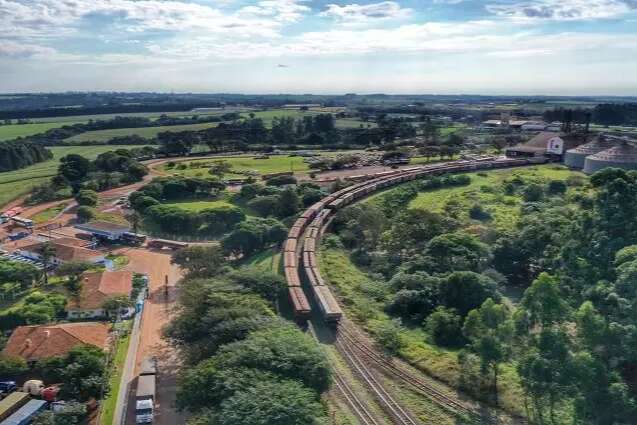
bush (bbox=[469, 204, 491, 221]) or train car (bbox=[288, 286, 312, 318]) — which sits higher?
bush (bbox=[469, 204, 491, 221])

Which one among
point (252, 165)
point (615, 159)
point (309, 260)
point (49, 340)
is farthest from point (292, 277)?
point (252, 165)

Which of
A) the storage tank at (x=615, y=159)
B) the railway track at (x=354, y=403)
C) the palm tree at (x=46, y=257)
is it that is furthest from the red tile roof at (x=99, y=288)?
the storage tank at (x=615, y=159)

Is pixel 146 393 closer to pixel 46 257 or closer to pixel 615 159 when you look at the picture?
pixel 46 257

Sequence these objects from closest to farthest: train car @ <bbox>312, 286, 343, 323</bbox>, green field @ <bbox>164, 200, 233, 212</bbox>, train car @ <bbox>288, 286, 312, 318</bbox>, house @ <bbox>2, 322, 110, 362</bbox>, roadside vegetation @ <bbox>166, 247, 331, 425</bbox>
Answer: roadside vegetation @ <bbox>166, 247, 331, 425</bbox> → house @ <bbox>2, 322, 110, 362</bbox> → train car @ <bbox>312, 286, 343, 323</bbox> → train car @ <bbox>288, 286, 312, 318</bbox> → green field @ <bbox>164, 200, 233, 212</bbox>

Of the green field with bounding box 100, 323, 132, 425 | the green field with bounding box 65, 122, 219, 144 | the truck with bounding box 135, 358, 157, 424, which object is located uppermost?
the green field with bounding box 65, 122, 219, 144

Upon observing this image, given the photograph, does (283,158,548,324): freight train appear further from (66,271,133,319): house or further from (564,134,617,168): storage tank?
(66,271,133,319): house

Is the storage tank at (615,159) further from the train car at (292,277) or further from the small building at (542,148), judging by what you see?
the train car at (292,277)

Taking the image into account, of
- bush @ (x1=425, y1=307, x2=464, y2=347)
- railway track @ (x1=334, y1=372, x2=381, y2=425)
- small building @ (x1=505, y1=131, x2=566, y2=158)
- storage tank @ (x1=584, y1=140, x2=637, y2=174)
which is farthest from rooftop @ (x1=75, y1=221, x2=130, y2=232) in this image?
small building @ (x1=505, y1=131, x2=566, y2=158)

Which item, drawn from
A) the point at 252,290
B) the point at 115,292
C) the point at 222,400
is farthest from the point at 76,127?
the point at 222,400
